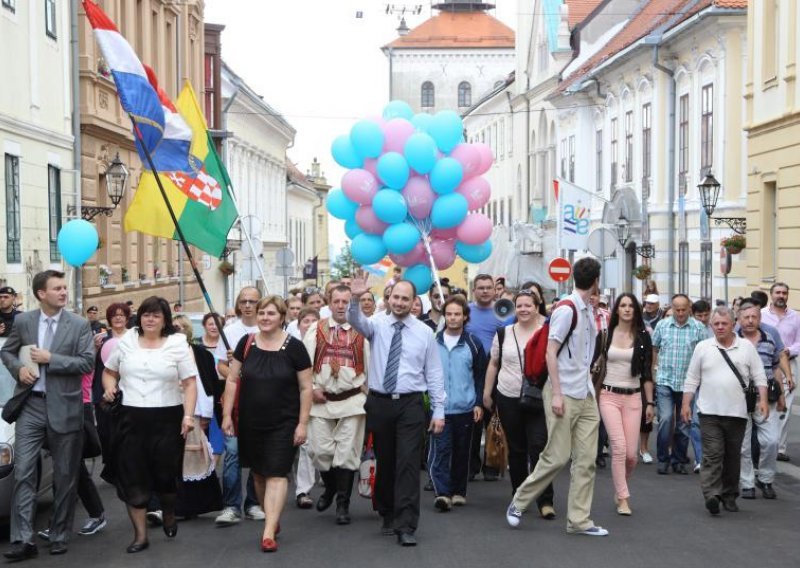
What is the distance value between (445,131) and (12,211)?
735 centimetres

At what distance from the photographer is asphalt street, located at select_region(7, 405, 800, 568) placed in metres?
9.30

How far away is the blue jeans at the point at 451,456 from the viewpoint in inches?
454

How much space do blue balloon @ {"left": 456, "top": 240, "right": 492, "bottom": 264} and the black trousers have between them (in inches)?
362

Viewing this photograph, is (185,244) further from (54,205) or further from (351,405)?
(54,205)

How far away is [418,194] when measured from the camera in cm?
1839

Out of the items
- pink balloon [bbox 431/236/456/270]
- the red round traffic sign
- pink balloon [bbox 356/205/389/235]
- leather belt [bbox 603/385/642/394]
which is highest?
pink balloon [bbox 356/205/389/235]

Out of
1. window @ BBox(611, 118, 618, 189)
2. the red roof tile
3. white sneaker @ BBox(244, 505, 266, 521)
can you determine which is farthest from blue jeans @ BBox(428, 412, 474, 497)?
the red roof tile

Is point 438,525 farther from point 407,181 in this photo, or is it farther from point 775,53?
point 775,53

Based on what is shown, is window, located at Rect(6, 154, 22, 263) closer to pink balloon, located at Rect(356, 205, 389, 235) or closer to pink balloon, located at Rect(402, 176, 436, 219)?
pink balloon, located at Rect(356, 205, 389, 235)

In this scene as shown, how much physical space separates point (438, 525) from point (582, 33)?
39505 millimetres

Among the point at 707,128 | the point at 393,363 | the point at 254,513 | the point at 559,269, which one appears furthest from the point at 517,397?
the point at 707,128

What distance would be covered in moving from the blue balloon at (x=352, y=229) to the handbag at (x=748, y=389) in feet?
28.1

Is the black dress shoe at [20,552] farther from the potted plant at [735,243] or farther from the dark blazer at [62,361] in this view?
the potted plant at [735,243]

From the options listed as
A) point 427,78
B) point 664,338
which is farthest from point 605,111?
point 427,78
